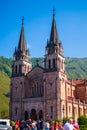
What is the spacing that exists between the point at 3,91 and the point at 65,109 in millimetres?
106761

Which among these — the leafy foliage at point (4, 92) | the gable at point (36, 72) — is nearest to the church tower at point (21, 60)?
the gable at point (36, 72)

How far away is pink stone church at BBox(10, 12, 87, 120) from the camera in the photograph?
226 ft

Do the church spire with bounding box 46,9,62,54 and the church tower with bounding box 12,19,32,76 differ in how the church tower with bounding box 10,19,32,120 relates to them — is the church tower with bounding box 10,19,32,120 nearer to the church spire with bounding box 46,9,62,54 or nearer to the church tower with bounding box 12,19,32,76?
the church tower with bounding box 12,19,32,76

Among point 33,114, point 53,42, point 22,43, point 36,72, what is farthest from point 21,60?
point 33,114

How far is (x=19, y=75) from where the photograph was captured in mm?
77312

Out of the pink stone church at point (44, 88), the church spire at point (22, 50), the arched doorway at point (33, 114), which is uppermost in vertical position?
the church spire at point (22, 50)

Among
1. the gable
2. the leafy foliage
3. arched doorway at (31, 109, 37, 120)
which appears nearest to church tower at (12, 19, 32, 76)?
the gable

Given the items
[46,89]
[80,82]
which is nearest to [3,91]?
[80,82]

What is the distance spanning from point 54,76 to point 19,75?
11.1 meters

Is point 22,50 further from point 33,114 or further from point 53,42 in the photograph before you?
point 33,114

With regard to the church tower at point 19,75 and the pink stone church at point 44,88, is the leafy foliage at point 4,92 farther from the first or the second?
the pink stone church at point 44,88

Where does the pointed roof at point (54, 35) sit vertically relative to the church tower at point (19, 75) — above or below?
above

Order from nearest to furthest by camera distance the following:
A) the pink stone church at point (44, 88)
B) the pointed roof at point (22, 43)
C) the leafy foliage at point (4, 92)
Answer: the pink stone church at point (44, 88)
the pointed roof at point (22, 43)
the leafy foliage at point (4, 92)

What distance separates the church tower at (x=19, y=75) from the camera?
74.9m
